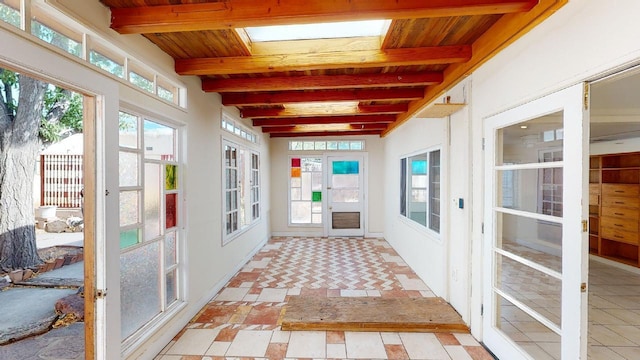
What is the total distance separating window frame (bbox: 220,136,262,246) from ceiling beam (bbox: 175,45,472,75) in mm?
1536

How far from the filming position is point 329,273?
4344 millimetres

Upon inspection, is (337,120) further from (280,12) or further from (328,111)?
(280,12)

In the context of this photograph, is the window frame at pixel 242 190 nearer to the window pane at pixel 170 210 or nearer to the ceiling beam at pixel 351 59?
the window pane at pixel 170 210

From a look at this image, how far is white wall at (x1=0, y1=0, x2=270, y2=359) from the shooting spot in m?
1.53

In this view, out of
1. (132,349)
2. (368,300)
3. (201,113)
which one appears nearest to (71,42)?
(201,113)

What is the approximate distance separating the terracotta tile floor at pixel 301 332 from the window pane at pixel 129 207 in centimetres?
119

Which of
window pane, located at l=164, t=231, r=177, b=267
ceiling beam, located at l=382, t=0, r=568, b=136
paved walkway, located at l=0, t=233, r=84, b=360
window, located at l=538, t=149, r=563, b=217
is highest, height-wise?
ceiling beam, located at l=382, t=0, r=568, b=136

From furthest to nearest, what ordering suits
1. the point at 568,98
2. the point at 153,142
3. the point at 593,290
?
the point at 593,290
the point at 153,142
the point at 568,98

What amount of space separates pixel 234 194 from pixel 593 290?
5.11 m

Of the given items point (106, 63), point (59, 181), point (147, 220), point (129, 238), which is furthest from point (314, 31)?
point (59, 181)

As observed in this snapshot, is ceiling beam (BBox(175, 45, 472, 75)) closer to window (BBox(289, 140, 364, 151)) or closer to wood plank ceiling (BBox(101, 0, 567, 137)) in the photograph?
wood plank ceiling (BBox(101, 0, 567, 137))

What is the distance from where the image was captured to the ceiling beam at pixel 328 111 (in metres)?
4.38

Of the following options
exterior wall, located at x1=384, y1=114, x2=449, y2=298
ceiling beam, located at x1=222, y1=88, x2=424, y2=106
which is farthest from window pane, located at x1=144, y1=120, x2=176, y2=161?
exterior wall, located at x1=384, y1=114, x2=449, y2=298

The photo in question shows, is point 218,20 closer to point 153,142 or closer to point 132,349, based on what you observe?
point 153,142
